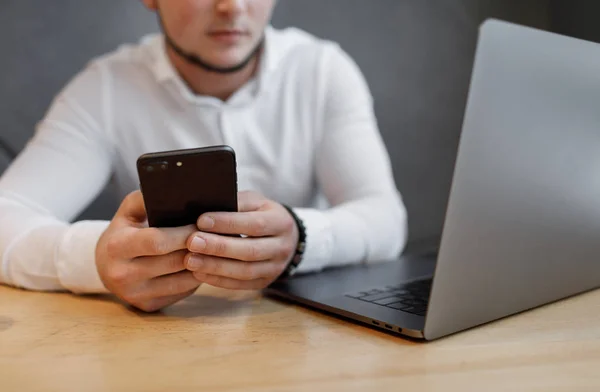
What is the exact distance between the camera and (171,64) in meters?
1.14

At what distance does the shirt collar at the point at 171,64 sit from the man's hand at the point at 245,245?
19.6 inches

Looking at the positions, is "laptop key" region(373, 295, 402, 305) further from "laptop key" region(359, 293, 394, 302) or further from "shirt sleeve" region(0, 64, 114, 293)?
"shirt sleeve" region(0, 64, 114, 293)

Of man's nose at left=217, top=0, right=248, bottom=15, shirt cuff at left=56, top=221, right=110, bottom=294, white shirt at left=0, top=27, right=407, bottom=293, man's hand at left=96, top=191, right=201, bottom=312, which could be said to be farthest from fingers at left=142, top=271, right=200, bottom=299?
man's nose at left=217, top=0, right=248, bottom=15

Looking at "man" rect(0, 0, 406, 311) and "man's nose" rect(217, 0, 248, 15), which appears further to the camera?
"man's nose" rect(217, 0, 248, 15)

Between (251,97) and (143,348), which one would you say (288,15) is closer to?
(251,97)

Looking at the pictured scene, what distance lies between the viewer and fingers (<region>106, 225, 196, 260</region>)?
1.97 ft

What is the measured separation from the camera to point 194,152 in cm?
56

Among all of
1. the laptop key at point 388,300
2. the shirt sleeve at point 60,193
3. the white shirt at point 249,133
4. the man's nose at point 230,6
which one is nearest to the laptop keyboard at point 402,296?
the laptop key at point 388,300

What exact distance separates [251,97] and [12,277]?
563 millimetres

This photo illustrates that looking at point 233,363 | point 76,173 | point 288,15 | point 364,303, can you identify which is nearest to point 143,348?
point 233,363

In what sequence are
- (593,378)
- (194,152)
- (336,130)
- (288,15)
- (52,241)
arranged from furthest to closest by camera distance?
1. (288,15)
2. (336,130)
3. (52,241)
4. (194,152)
5. (593,378)

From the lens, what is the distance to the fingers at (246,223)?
608 mm

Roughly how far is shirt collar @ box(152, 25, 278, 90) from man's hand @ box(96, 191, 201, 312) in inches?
20.3

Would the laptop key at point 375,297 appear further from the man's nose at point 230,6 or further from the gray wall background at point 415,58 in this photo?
the gray wall background at point 415,58
